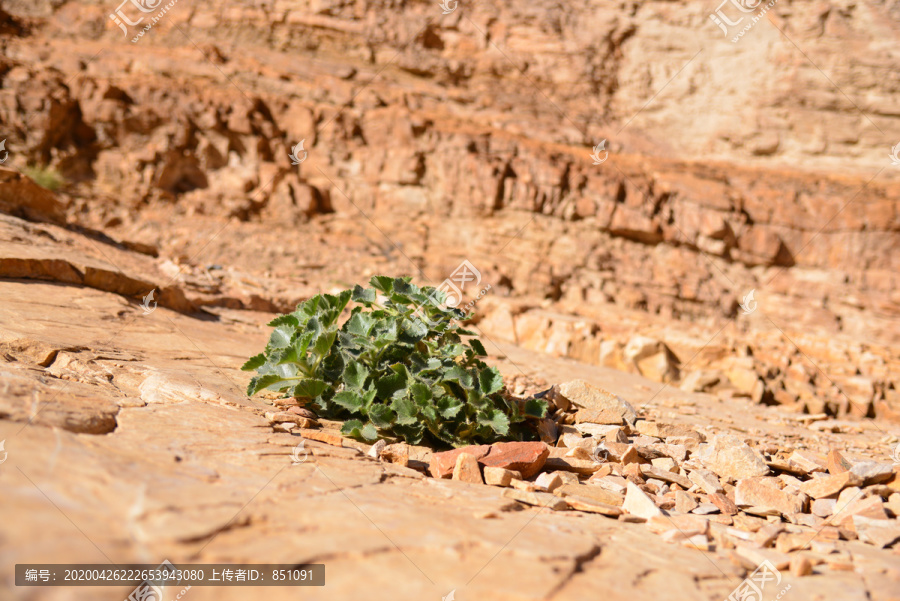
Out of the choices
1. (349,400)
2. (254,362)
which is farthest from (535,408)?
(254,362)

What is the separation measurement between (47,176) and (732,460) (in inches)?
477

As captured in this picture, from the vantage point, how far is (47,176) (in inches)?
419

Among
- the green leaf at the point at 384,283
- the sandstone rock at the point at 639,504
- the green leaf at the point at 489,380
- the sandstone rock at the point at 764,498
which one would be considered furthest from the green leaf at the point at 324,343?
the sandstone rock at the point at 764,498

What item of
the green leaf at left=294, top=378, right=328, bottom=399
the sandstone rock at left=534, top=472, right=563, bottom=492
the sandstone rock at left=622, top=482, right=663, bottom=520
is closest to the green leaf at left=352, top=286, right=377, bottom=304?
the green leaf at left=294, top=378, right=328, bottom=399

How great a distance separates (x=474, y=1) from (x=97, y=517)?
15.6 m

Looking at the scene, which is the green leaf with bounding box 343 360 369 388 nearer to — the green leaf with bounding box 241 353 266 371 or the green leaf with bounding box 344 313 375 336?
the green leaf with bounding box 344 313 375 336

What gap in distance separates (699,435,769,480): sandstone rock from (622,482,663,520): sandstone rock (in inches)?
36.3

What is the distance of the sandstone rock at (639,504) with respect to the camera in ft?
7.83

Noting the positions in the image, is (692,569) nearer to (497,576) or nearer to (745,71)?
(497,576)

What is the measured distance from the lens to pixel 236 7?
13.8 m

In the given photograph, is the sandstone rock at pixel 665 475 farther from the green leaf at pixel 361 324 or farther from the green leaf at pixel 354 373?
the green leaf at pixel 361 324

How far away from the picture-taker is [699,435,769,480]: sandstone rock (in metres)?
3.15

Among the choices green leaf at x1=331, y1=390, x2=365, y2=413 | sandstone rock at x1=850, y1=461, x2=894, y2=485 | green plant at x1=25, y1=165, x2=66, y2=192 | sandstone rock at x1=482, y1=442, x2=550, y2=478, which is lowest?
sandstone rock at x1=482, y1=442, x2=550, y2=478

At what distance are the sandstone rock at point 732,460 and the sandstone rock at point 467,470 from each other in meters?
1.49
